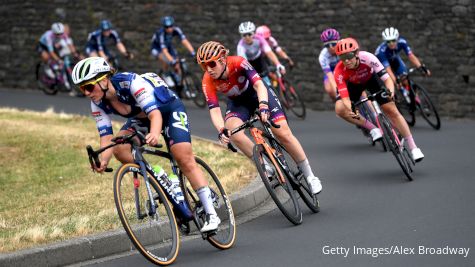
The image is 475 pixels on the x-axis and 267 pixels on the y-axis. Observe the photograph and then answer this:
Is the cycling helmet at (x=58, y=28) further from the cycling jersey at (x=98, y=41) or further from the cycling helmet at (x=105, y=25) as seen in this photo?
the cycling helmet at (x=105, y=25)

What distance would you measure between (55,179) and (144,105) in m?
5.42

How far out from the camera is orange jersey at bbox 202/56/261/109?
10602 mm

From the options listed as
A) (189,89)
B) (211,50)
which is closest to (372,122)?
(211,50)

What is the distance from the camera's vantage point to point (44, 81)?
27734 mm

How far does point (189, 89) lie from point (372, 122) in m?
9.69

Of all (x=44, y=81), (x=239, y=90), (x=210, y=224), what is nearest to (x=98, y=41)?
(x=44, y=81)

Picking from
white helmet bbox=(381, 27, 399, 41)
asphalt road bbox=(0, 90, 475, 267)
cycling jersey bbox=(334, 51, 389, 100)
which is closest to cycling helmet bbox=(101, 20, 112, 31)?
white helmet bbox=(381, 27, 399, 41)

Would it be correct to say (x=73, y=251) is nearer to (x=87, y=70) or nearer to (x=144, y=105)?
(x=144, y=105)

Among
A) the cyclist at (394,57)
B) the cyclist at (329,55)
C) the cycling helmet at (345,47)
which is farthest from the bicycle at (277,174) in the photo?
the cyclist at (394,57)

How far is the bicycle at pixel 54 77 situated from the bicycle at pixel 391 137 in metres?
14.7

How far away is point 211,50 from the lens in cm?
1014

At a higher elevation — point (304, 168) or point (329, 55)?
point (304, 168)

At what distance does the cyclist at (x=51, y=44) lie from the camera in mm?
26453
